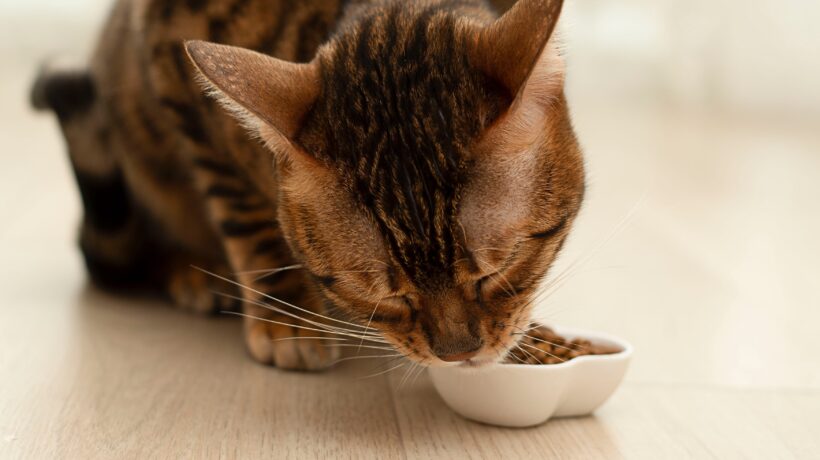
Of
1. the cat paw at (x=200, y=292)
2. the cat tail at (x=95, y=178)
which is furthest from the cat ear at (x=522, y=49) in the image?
the cat tail at (x=95, y=178)

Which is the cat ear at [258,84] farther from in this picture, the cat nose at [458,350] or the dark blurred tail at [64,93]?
the dark blurred tail at [64,93]

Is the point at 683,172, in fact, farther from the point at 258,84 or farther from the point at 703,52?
the point at 258,84

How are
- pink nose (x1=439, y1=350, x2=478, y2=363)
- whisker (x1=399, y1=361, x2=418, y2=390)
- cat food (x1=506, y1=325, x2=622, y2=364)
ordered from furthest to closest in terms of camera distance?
1. whisker (x1=399, y1=361, x2=418, y2=390)
2. cat food (x1=506, y1=325, x2=622, y2=364)
3. pink nose (x1=439, y1=350, x2=478, y2=363)

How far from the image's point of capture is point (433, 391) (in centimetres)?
148

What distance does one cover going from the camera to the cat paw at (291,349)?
1585 millimetres

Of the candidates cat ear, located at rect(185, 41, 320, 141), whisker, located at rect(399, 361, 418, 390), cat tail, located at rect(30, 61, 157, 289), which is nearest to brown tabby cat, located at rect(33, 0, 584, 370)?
cat ear, located at rect(185, 41, 320, 141)

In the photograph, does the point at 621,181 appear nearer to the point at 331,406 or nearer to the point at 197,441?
the point at 331,406

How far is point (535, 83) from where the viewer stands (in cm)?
122

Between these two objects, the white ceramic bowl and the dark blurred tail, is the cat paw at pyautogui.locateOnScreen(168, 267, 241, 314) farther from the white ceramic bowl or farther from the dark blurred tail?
the white ceramic bowl

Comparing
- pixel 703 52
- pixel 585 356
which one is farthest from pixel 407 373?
pixel 703 52

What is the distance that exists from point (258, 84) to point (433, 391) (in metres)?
0.58

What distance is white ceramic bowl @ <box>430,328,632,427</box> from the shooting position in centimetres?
128

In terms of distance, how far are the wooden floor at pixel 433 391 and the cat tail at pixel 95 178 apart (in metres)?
0.08

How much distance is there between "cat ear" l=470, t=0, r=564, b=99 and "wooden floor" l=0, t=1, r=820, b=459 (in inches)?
11.0
